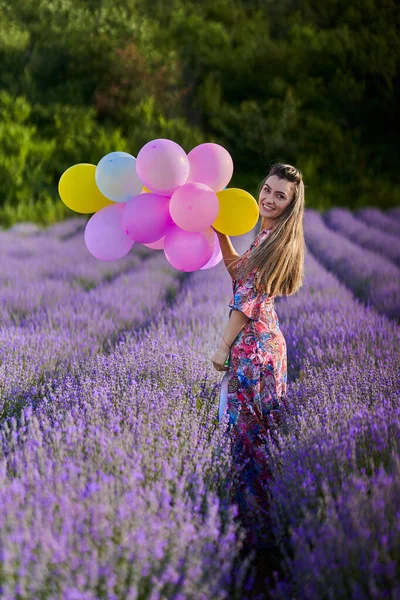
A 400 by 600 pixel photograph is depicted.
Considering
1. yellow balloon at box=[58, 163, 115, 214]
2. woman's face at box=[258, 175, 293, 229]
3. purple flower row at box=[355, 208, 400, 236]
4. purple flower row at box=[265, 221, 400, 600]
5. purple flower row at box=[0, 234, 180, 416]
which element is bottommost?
purple flower row at box=[0, 234, 180, 416]

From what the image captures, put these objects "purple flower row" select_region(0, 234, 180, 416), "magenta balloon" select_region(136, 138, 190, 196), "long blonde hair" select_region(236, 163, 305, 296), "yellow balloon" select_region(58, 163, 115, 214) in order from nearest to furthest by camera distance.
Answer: "long blonde hair" select_region(236, 163, 305, 296) < "magenta balloon" select_region(136, 138, 190, 196) < "yellow balloon" select_region(58, 163, 115, 214) < "purple flower row" select_region(0, 234, 180, 416)

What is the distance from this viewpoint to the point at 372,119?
17.2 m

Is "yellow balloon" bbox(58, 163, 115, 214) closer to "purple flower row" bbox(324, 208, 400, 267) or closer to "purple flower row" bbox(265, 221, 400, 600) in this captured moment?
"purple flower row" bbox(265, 221, 400, 600)

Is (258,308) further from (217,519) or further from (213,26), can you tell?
(213,26)

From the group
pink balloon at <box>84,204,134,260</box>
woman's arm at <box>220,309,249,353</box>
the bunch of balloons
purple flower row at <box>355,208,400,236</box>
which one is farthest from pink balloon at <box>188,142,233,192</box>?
purple flower row at <box>355,208,400,236</box>

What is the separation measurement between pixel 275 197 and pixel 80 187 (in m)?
0.82

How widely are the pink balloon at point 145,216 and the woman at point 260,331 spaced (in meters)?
0.34

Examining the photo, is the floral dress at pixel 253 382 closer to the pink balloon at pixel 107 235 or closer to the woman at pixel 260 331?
the woman at pixel 260 331

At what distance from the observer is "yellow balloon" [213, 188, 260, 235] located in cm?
225

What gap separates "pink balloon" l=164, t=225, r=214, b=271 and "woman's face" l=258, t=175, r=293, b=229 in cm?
25

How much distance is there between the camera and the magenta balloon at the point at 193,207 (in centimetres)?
206

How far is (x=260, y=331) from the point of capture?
2051 millimetres

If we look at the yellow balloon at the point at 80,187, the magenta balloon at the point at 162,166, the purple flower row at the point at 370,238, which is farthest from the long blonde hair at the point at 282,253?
the purple flower row at the point at 370,238

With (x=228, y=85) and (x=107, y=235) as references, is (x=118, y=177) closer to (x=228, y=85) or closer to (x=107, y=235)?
(x=107, y=235)
